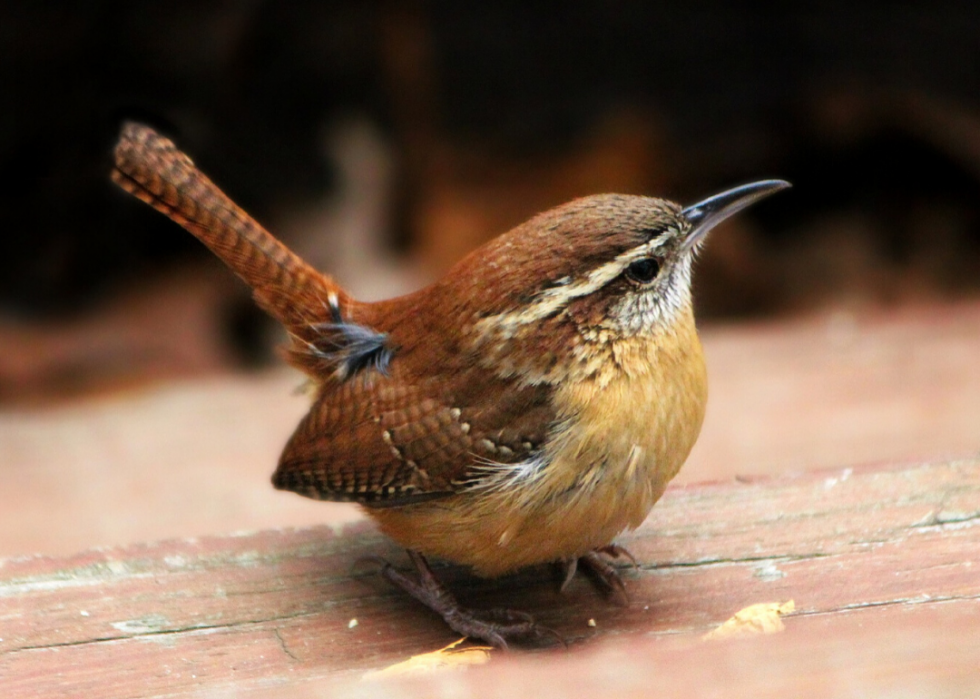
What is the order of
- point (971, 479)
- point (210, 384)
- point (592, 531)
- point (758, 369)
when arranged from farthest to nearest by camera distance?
point (210, 384) < point (758, 369) < point (971, 479) < point (592, 531)

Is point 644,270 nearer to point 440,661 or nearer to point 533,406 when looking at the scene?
point 533,406

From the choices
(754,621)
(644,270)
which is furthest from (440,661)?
(644,270)

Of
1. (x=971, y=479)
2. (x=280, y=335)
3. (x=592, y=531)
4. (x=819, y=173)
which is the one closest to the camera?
(x=592, y=531)

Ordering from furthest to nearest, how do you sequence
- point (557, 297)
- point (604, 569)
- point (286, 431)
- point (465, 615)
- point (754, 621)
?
point (286, 431) → point (604, 569) → point (465, 615) → point (557, 297) → point (754, 621)

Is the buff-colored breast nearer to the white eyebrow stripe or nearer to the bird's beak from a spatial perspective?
the white eyebrow stripe

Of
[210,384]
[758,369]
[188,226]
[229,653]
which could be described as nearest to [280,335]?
[210,384]

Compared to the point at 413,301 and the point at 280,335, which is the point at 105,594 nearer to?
the point at 413,301

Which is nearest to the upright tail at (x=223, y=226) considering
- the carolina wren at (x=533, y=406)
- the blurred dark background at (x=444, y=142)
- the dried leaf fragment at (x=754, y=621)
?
the carolina wren at (x=533, y=406)

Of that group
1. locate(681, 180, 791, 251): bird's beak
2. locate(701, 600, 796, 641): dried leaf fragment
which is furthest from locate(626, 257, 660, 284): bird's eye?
locate(701, 600, 796, 641): dried leaf fragment
